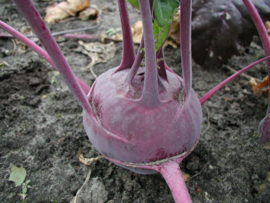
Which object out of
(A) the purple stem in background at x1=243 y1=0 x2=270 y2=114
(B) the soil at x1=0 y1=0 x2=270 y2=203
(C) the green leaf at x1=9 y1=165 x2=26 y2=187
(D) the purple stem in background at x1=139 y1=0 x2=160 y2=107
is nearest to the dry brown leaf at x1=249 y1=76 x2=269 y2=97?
(B) the soil at x1=0 y1=0 x2=270 y2=203

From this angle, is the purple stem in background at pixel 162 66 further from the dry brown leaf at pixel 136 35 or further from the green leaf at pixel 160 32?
the dry brown leaf at pixel 136 35

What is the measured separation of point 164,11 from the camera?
58cm

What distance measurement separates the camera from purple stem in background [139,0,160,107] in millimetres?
541

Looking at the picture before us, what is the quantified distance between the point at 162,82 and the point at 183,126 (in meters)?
0.17

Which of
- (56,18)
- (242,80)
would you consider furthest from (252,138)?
(56,18)

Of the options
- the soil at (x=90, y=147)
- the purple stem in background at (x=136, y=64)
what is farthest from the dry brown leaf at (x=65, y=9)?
A: the purple stem in background at (x=136, y=64)

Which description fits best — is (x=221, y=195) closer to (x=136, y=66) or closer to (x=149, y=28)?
(x=136, y=66)

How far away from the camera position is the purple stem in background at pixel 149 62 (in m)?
0.54

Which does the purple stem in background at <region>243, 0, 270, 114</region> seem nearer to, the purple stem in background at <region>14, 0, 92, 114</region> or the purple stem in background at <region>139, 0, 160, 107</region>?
the purple stem in background at <region>139, 0, 160, 107</region>

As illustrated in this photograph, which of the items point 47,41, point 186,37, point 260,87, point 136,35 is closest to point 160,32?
point 186,37

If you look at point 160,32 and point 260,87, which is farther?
point 260,87

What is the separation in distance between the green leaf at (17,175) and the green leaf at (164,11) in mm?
894

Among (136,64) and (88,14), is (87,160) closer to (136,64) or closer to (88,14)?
(136,64)

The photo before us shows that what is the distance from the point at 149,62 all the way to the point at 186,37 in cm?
13
